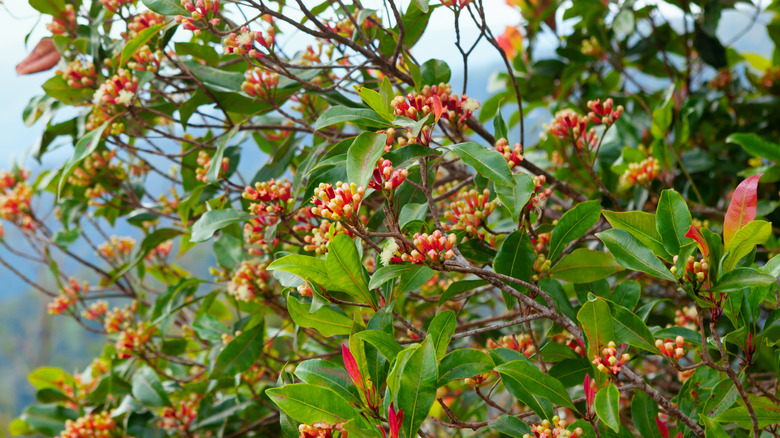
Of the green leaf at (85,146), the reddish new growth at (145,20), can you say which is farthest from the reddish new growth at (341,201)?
the reddish new growth at (145,20)

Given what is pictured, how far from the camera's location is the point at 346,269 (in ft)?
2.98

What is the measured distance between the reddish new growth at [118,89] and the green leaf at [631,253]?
116cm

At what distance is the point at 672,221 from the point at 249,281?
1094mm

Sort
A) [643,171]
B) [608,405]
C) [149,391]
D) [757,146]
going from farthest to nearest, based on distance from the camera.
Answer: [149,391]
[643,171]
[757,146]
[608,405]

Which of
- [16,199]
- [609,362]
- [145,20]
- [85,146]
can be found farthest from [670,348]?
[16,199]

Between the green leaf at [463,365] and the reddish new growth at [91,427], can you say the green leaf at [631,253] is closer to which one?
the green leaf at [463,365]

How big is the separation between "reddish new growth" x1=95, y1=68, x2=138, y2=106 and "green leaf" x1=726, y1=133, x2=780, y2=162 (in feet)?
5.01

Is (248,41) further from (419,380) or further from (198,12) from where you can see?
(419,380)

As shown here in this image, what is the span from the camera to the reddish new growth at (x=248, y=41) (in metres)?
1.10

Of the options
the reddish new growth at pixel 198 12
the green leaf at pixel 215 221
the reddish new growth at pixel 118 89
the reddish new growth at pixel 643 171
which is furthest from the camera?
the reddish new growth at pixel 643 171

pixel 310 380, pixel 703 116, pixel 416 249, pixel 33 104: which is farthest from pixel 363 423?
pixel 703 116

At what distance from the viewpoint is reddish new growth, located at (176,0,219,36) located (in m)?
1.09

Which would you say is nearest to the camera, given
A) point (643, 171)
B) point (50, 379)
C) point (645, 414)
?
point (645, 414)

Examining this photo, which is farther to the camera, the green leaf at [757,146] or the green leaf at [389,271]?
the green leaf at [757,146]
